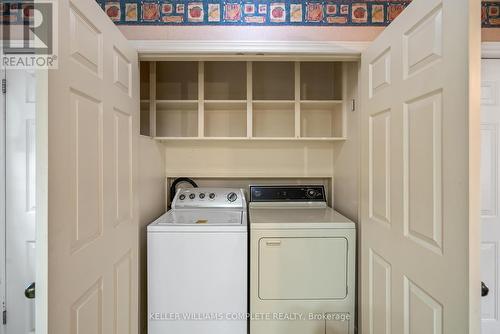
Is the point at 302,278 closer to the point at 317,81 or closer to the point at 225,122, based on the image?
the point at 225,122

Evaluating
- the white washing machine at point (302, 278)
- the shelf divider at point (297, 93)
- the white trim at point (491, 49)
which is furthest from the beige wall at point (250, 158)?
the white trim at point (491, 49)

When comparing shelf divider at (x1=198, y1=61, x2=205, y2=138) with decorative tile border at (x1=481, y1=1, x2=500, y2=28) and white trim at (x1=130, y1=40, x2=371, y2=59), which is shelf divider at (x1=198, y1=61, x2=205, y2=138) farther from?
decorative tile border at (x1=481, y1=1, x2=500, y2=28)

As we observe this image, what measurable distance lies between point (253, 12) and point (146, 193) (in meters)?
1.36

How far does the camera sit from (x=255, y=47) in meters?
1.50

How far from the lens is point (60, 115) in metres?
0.80

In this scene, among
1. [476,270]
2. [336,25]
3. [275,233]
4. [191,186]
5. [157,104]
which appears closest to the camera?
[476,270]

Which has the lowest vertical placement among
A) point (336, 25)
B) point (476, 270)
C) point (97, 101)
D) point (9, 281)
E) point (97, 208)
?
point (9, 281)

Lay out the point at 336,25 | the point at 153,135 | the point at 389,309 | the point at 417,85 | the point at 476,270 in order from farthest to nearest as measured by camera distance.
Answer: the point at 153,135, the point at 336,25, the point at 389,309, the point at 417,85, the point at 476,270

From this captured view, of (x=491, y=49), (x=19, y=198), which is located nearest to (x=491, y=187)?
(x=491, y=49)

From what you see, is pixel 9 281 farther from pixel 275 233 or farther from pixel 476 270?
pixel 476 270

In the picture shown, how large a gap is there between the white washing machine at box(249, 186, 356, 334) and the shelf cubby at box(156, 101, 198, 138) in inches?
46.5

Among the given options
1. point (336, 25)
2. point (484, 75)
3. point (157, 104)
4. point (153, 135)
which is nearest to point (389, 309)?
point (336, 25)

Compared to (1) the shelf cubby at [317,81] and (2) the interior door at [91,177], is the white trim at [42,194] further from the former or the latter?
(1) the shelf cubby at [317,81]

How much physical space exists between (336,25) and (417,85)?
77cm
